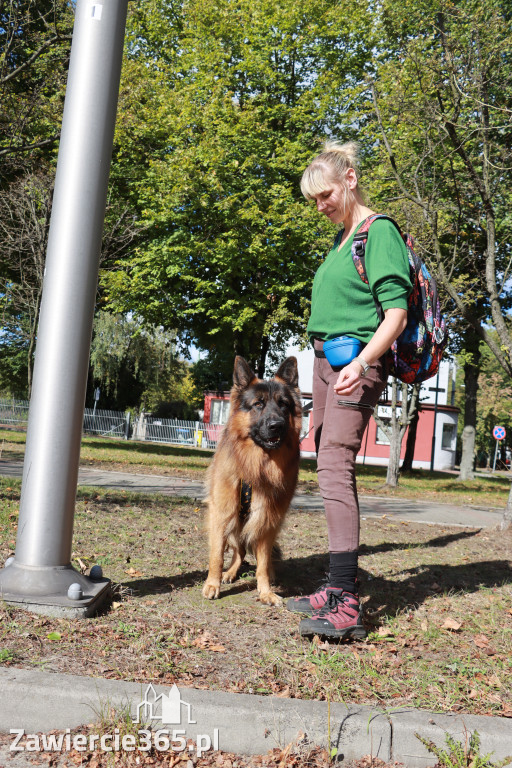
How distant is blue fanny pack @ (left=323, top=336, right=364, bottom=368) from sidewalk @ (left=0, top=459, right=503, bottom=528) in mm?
5591

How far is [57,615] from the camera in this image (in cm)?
275

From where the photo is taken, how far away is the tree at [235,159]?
17078 millimetres

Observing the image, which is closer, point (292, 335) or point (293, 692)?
point (293, 692)

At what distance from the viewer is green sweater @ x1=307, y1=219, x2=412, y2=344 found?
283cm

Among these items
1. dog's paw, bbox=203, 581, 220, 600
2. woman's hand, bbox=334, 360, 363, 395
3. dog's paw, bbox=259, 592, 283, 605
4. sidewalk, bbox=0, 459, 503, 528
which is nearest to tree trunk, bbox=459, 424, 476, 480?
sidewalk, bbox=0, 459, 503, 528

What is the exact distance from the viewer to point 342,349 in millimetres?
3033

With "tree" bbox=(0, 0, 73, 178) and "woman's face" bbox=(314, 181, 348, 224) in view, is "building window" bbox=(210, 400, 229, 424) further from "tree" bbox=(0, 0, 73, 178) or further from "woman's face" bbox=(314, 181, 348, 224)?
"woman's face" bbox=(314, 181, 348, 224)

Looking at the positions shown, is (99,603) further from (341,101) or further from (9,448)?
(341,101)

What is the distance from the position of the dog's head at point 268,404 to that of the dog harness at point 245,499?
286 millimetres

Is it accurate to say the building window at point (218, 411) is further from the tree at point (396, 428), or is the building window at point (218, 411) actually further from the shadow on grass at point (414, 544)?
the shadow on grass at point (414, 544)

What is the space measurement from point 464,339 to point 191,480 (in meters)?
14.8

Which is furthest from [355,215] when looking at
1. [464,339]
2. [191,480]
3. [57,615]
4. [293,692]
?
[464,339]

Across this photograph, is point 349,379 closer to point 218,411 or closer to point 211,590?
point 211,590

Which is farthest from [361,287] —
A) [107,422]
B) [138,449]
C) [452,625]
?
[107,422]
